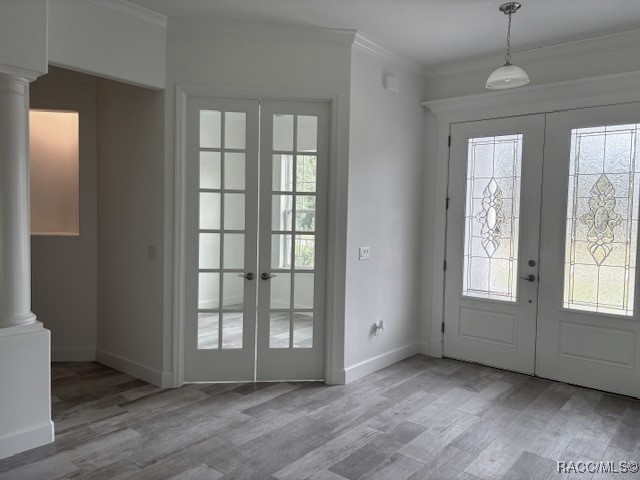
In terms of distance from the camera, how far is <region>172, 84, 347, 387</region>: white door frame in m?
3.86

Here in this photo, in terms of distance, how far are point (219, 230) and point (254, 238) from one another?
290mm

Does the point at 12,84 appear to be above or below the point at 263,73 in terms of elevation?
below

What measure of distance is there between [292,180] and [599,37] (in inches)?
108

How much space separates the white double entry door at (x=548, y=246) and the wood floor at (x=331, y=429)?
0.34 m

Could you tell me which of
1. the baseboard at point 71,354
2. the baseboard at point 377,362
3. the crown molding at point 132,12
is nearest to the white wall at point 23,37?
the crown molding at point 132,12

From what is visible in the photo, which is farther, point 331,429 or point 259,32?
point 259,32

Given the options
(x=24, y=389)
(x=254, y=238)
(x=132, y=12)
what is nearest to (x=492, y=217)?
(x=254, y=238)

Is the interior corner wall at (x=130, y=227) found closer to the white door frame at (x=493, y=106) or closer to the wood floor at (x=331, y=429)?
the wood floor at (x=331, y=429)

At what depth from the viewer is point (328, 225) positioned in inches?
162

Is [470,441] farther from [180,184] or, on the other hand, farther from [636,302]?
[180,184]

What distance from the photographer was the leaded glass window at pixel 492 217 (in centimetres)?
448

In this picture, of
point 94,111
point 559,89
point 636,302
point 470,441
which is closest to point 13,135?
point 94,111

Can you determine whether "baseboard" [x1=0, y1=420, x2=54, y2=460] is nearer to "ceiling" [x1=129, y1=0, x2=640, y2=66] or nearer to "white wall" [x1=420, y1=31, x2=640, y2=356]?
"ceiling" [x1=129, y1=0, x2=640, y2=66]

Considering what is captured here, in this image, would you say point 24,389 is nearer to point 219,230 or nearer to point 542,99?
point 219,230
